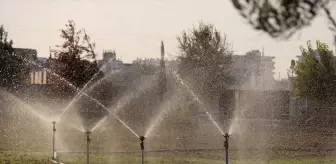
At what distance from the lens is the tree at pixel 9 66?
5309 centimetres

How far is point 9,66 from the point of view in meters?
54.5

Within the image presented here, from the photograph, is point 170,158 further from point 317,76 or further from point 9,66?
point 9,66

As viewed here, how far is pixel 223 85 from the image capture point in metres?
45.6

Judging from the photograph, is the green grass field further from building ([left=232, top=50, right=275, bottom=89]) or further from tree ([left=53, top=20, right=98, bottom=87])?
building ([left=232, top=50, right=275, bottom=89])

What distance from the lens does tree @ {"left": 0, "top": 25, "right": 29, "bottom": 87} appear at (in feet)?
174

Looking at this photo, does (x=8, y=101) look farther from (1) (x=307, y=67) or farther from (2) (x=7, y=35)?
(1) (x=307, y=67)

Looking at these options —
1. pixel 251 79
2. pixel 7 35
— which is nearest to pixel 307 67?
pixel 7 35

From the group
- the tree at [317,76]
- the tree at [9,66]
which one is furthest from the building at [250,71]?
the tree at [9,66]

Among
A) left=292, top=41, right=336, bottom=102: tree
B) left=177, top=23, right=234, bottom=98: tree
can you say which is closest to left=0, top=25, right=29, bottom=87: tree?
left=177, top=23, right=234, bottom=98: tree

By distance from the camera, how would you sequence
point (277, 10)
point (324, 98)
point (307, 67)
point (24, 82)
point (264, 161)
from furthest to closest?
Result: point (24, 82), point (307, 67), point (324, 98), point (264, 161), point (277, 10)

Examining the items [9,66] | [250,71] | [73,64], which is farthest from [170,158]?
[250,71]

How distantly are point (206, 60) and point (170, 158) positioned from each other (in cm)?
2422

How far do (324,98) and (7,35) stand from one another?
113 feet

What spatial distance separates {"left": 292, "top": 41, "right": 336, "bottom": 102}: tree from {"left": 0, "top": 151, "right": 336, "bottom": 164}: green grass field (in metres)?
25.0
